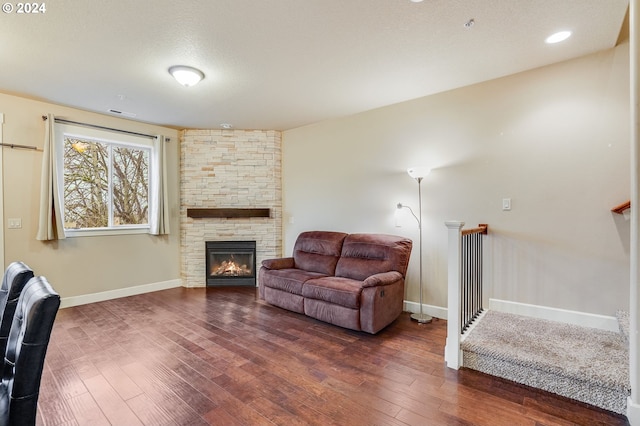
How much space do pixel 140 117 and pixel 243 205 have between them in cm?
205

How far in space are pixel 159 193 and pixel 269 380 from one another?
12.4 feet

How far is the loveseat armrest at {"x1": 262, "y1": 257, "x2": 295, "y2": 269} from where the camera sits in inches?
166

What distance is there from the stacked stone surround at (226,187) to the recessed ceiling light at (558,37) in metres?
3.92

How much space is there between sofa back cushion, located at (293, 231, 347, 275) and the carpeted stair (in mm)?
1906

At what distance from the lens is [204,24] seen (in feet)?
7.52

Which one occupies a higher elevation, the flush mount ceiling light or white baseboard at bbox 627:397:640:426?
the flush mount ceiling light

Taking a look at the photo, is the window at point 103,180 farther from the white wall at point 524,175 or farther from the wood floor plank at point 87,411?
the white wall at point 524,175

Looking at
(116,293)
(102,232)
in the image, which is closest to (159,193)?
(102,232)

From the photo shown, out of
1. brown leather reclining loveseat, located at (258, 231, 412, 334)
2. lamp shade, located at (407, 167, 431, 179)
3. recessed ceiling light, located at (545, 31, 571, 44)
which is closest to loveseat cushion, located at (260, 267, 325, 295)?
brown leather reclining loveseat, located at (258, 231, 412, 334)

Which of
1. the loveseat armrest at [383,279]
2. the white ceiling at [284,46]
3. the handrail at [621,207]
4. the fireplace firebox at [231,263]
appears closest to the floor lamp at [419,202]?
the loveseat armrest at [383,279]

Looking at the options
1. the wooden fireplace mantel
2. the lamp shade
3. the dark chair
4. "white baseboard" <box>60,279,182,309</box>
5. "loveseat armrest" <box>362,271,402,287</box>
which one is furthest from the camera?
the wooden fireplace mantel

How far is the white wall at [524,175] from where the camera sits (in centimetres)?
267

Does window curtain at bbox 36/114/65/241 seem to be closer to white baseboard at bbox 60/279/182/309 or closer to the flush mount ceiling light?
white baseboard at bbox 60/279/182/309

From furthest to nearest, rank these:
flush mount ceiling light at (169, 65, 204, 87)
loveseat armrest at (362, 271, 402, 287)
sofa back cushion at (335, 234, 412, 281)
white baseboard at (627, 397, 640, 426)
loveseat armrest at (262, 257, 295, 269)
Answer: loveseat armrest at (262, 257, 295, 269) < sofa back cushion at (335, 234, 412, 281) < loveseat armrest at (362, 271, 402, 287) < flush mount ceiling light at (169, 65, 204, 87) < white baseboard at (627, 397, 640, 426)
